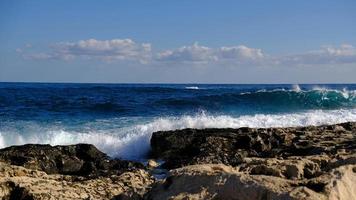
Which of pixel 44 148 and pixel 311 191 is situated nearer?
pixel 311 191

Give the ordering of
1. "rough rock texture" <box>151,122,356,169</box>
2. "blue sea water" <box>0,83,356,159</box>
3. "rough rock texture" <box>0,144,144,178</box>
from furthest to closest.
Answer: "blue sea water" <box>0,83,356,159</box> → "rough rock texture" <box>151,122,356,169</box> → "rough rock texture" <box>0,144,144,178</box>

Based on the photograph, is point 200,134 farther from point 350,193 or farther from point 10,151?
point 350,193

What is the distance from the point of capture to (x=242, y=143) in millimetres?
9898

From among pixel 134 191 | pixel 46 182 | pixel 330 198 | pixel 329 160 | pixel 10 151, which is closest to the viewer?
pixel 330 198

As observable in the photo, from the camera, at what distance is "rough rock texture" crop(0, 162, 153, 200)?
529cm

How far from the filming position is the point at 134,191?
14.4 ft

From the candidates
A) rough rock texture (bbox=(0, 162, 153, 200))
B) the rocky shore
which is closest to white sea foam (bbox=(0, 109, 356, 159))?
the rocky shore

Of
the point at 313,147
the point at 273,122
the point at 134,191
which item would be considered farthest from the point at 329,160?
the point at 273,122

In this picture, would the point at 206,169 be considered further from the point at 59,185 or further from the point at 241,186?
the point at 59,185

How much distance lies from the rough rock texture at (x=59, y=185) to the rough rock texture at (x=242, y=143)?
271 centimetres

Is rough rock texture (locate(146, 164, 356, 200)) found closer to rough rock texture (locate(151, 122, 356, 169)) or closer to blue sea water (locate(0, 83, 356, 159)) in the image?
A: rough rock texture (locate(151, 122, 356, 169))

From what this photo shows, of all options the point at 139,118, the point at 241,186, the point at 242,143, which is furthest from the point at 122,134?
the point at 241,186

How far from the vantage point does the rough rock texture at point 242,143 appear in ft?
28.9

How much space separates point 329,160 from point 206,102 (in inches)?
983
